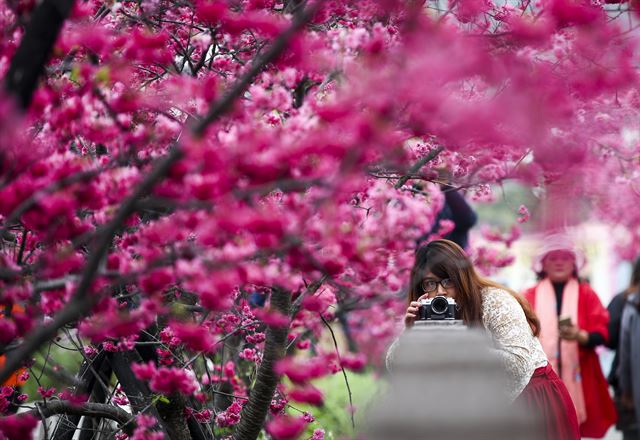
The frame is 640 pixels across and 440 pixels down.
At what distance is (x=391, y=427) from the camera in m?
2.76

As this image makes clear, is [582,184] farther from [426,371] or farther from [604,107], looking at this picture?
[426,371]

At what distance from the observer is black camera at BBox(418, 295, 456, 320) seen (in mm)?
4422

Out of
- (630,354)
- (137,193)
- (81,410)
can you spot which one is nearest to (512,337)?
(81,410)

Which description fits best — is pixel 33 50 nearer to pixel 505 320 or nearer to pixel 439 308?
pixel 439 308

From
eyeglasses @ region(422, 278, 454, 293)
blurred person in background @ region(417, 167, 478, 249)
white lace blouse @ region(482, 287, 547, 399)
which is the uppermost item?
blurred person in background @ region(417, 167, 478, 249)

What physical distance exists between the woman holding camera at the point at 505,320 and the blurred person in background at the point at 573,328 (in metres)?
2.48

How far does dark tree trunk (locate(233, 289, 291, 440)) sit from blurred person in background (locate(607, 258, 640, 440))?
3.80 meters

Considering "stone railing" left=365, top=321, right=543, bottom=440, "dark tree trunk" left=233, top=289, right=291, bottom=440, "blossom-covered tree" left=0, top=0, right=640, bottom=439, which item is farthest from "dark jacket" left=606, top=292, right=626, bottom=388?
"stone railing" left=365, top=321, right=543, bottom=440

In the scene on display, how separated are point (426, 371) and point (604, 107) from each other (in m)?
3.52

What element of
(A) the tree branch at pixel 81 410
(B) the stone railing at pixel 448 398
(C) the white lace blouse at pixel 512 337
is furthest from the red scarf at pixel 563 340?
(B) the stone railing at pixel 448 398

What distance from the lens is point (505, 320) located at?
4.73m

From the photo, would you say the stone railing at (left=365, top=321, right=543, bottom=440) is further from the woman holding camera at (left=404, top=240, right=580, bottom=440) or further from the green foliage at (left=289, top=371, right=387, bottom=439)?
the green foliage at (left=289, top=371, right=387, bottom=439)

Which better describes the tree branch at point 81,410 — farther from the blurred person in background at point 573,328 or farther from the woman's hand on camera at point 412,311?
the blurred person in background at point 573,328

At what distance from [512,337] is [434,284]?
51 centimetres
